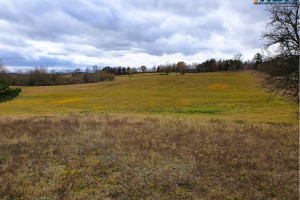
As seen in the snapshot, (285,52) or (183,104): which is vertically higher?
(285,52)

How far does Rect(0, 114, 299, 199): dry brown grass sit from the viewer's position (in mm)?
5637

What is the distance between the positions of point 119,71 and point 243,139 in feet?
604

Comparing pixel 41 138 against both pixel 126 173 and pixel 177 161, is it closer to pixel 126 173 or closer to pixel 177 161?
pixel 126 173

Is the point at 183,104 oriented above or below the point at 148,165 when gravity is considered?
below

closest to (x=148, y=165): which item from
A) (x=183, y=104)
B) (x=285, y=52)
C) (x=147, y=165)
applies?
(x=147, y=165)

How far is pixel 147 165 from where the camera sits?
746 cm

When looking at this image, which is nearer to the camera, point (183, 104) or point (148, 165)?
point (148, 165)

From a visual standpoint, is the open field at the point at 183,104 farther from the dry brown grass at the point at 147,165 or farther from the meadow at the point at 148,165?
the dry brown grass at the point at 147,165

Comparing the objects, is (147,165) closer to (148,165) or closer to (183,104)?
(148,165)

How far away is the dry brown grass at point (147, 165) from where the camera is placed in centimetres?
564

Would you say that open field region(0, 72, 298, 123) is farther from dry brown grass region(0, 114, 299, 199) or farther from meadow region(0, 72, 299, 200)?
dry brown grass region(0, 114, 299, 199)

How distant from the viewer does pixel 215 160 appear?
309 inches

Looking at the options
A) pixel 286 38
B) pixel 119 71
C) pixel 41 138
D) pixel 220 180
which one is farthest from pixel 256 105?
pixel 119 71

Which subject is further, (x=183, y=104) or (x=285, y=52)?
(x=183, y=104)
